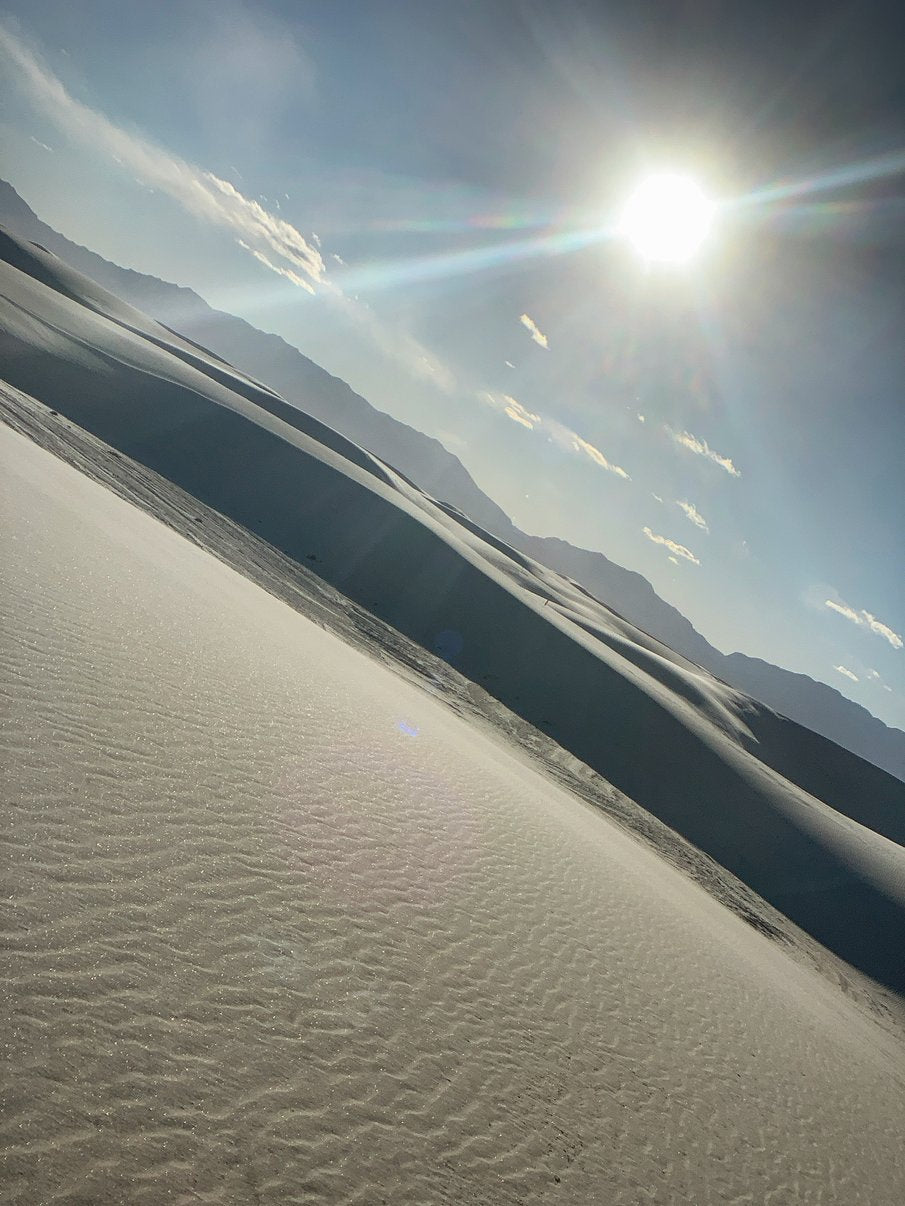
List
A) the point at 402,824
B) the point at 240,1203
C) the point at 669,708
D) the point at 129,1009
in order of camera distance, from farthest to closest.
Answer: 1. the point at 669,708
2. the point at 402,824
3. the point at 129,1009
4. the point at 240,1203

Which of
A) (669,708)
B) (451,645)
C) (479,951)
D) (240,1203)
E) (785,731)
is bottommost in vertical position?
(240,1203)

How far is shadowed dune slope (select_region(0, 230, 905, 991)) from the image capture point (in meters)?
22.1

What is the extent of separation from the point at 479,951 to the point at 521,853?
10.1ft

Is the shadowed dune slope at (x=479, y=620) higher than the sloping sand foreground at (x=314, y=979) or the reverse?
higher

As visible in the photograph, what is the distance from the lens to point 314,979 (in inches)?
165

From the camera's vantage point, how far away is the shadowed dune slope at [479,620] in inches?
870

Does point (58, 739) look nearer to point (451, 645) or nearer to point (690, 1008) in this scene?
point (690, 1008)

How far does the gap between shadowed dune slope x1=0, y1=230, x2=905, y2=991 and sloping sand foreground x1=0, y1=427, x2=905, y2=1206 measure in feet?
42.6

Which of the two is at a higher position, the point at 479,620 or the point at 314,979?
the point at 479,620

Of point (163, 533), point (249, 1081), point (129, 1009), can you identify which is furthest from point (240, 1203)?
point (163, 533)

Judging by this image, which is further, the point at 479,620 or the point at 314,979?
the point at 479,620

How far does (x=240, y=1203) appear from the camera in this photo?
9.07 ft

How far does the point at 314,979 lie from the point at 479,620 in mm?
24588

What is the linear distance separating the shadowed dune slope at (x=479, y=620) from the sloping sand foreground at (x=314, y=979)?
13.0 metres
